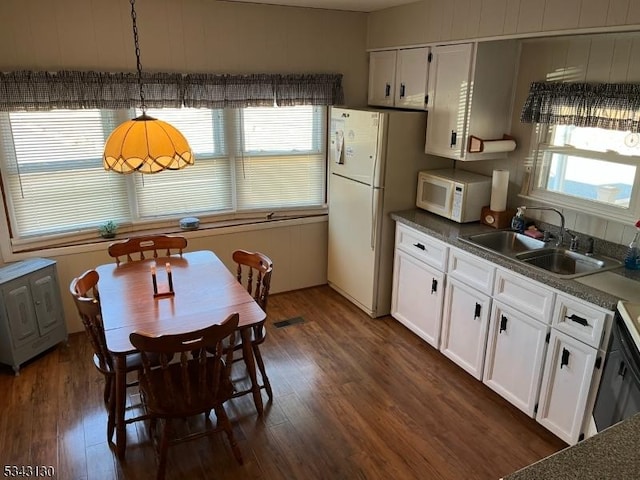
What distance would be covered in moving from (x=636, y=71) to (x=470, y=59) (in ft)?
3.27

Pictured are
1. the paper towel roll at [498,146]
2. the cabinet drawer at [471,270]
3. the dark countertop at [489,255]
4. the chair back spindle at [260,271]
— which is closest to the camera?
the dark countertop at [489,255]

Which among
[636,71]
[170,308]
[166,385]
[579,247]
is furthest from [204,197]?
[636,71]

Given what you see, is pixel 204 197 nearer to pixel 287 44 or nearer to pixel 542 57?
pixel 287 44

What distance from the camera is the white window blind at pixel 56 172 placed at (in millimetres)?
3348

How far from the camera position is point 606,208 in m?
2.89

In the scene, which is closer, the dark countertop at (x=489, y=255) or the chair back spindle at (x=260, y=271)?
the dark countertop at (x=489, y=255)

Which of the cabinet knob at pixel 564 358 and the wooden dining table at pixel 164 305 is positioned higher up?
the wooden dining table at pixel 164 305

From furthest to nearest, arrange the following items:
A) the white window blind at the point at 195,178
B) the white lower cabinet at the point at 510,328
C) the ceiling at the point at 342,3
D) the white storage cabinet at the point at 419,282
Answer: the white window blind at the point at 195,178 < the ceiling at the point at 342,3 < the white storage cabinet at the point at 419,282 < the white lower cabinet at the point at 510,328

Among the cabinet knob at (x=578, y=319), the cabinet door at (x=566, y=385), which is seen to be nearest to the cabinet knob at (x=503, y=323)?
the cabinet door at (x=566, y=385)

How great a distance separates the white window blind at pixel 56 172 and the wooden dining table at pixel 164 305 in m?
0.85

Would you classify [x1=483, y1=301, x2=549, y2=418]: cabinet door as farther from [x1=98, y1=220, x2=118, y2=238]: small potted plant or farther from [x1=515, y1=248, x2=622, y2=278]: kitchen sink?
[x1=98, y1=220, x2=118, y2=238]: small potted plant

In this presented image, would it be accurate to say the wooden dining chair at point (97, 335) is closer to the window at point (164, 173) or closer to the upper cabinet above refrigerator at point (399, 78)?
the window at point (164, 173)

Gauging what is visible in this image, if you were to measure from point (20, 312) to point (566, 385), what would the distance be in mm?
3429

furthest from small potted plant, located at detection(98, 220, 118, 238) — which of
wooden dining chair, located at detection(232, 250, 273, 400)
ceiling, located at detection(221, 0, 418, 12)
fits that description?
ceiling, located at detection(221, 0, 418, 12)
